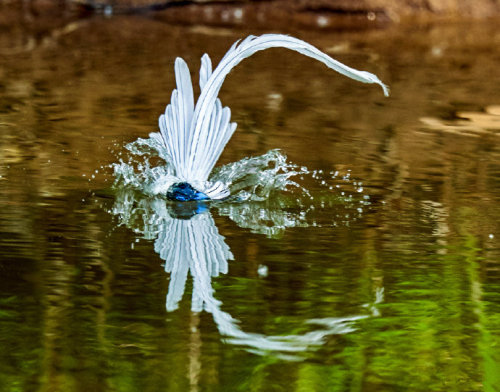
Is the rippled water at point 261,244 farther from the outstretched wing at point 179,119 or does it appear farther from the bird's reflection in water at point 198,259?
the outstretched wing at point 179,119

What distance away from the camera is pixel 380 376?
1.55 meters

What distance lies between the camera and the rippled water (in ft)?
5.22

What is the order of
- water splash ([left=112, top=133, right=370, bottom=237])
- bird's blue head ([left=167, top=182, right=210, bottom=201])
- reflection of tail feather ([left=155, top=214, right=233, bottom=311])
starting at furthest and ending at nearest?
bird's blue head ([left=167, top=182, right=210, bottom=201]) → water splash ([left=112, top=133, right=370, bottom=237]) → reflection of tail feather ([left=155, top=214, right=233, bottom=311])

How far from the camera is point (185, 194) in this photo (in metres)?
2.54

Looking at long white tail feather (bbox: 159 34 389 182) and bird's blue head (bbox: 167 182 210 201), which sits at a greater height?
long white tail feather (bbox: 159 34 389 182)

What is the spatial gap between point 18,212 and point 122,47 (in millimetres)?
2693

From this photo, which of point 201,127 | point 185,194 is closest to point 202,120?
point 201,127

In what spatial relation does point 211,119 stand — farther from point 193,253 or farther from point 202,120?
point 193,253

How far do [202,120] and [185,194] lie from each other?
7.8 inches

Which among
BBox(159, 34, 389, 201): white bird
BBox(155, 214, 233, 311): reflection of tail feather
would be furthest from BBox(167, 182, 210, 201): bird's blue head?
BBox(155, 214, 233, 311): reflection of tail feather

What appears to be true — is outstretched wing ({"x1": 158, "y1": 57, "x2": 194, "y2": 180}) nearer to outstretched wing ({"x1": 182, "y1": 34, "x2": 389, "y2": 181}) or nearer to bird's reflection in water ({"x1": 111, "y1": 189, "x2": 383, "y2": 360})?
outstretched wing ({"x1": 182, "y1": 34, "x2": 389, "y2": 181})

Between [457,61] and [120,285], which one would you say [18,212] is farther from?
[457,61]

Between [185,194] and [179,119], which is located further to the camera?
[179,119]

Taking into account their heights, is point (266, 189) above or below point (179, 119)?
below
